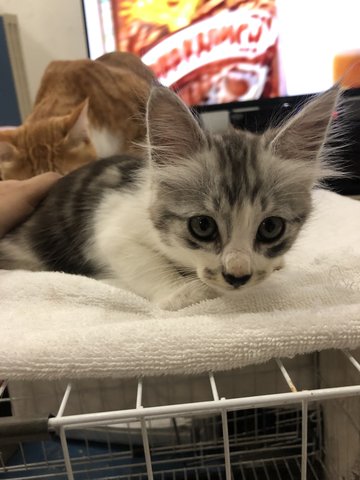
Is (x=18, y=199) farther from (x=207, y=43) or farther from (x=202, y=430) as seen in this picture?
(x=207, y=43)

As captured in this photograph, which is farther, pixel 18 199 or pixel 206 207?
pixel 18 199

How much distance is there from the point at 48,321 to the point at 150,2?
2.44 meters

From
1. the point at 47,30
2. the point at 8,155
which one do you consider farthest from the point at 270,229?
the point at 47,30

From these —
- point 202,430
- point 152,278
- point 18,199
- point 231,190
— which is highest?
point 231,190

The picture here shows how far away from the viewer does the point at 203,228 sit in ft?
2.86

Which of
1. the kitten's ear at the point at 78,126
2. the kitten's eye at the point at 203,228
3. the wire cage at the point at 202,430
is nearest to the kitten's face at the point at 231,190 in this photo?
the kitten's eye at the point at 203,228

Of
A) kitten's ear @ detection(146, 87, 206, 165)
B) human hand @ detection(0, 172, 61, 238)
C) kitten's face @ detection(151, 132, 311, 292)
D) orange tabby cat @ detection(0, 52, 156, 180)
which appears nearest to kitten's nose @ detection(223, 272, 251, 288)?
kitten's face @ detection(151, 132, 311, 292)

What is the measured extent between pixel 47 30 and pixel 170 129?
2771 millimetres

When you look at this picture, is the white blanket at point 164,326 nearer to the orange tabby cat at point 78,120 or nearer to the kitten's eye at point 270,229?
the kitten's eye at point 270,229

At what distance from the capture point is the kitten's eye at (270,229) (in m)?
0.86

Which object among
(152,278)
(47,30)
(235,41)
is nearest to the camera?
(152,278)

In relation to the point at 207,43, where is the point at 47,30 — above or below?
above

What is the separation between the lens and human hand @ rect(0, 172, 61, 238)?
1.30 meters

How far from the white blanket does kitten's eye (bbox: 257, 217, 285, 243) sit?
0.29 feet
